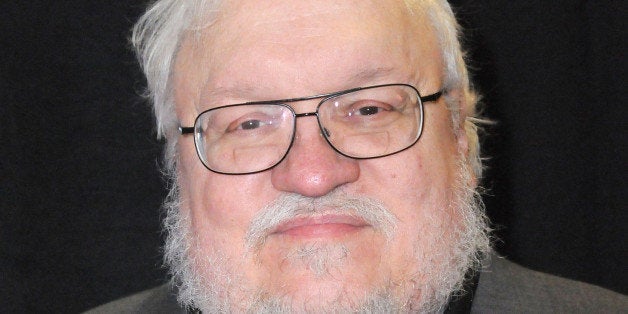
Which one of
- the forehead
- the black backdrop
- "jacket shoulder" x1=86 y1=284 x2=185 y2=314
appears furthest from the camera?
the black backdrop

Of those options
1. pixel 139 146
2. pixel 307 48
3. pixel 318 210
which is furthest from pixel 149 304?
pixel 307 48

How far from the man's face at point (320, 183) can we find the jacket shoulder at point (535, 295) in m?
0.18

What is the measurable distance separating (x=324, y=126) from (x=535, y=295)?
0.71m

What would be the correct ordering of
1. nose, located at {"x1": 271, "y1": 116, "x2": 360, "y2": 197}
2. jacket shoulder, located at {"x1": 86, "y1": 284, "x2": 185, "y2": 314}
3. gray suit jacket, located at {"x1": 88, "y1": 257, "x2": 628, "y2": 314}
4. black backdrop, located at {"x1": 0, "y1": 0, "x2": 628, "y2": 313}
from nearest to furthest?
nose, located at {"x1": 271, "y1": 116, "x2": 360, "y2": 197} → gray suit jacket, located at {"x1": 88, "y1": 257, "x2": 628, "y2": 314} → jacket shoulder, located at {"x1": 86, "y1": 284, "x2": 185, "y2": 314} → black backdrop, located at {"x1": 0, "y1": 0, "x2": 628, "y2": 313}

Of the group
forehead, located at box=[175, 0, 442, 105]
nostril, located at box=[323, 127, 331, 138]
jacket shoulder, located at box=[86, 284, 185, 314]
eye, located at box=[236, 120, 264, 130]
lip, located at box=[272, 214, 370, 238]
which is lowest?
jacket shoulder, located at box=[86, 284, 185, 314]

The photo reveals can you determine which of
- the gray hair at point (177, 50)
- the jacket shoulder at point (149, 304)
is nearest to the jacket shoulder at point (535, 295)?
the gray hair at point (177, 50)

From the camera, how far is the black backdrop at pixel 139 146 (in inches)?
105

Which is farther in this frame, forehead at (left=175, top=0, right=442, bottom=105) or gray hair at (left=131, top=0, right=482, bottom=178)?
gray hair at (left=131, top=0, right=482, bottom=178)

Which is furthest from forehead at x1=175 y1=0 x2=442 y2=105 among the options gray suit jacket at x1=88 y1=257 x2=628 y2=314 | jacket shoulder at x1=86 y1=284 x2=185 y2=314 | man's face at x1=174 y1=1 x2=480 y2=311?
jacket shoulder at x1=86 y1=284 x2=185 y2=314

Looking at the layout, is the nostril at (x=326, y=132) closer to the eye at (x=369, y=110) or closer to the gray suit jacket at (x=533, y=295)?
the eye at (x=369, y=110)

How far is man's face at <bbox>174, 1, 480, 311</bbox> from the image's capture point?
170 cm

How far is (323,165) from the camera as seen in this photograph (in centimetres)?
167

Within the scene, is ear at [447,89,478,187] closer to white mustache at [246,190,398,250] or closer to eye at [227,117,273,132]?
white mustache at [246,190,398,250]

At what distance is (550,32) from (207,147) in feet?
4.63
